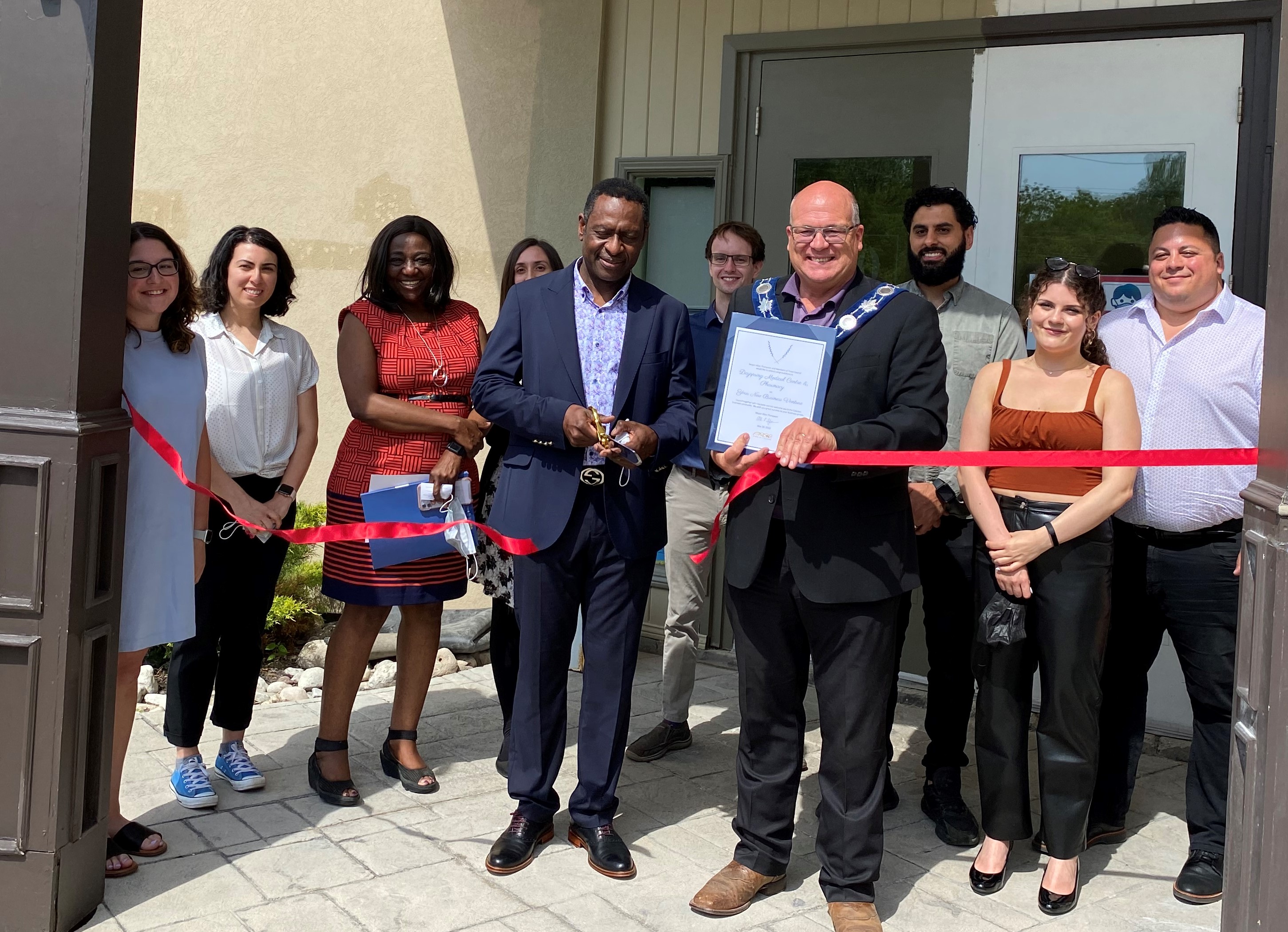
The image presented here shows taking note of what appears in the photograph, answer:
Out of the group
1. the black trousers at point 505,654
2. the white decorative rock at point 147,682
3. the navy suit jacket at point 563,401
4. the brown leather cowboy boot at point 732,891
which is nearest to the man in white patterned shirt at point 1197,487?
the brown leather cowboy boot at point 732,891

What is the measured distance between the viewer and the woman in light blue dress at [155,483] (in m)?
3.51

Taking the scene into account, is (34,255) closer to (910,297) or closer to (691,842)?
(910,297)

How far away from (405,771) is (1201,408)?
118 inches

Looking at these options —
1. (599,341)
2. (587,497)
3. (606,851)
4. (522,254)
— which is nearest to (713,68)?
(522,254)

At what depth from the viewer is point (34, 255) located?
3.04 metres

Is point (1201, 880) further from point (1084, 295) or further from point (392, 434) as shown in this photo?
point (392, 434)

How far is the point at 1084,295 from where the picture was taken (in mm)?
3553

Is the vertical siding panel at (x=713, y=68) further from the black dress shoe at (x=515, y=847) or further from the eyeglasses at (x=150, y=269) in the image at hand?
the black dress shoe at (x=515, y=847)

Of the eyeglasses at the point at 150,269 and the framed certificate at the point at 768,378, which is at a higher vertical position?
the eyeglasses at the point at 150,269

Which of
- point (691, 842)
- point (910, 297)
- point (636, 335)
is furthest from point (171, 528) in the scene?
point (910, 297)

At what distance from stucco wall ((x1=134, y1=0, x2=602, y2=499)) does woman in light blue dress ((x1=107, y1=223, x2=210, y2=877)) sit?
7.79 feet

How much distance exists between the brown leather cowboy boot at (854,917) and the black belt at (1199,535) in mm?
1479

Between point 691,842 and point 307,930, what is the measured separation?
51.4 inches

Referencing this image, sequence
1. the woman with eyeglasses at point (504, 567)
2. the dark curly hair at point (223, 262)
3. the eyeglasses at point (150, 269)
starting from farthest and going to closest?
the woman with eyeglasses at point (504, 567)
the dark curly hair at point (223, 262)
the eyeglasses at point (150, 269)
